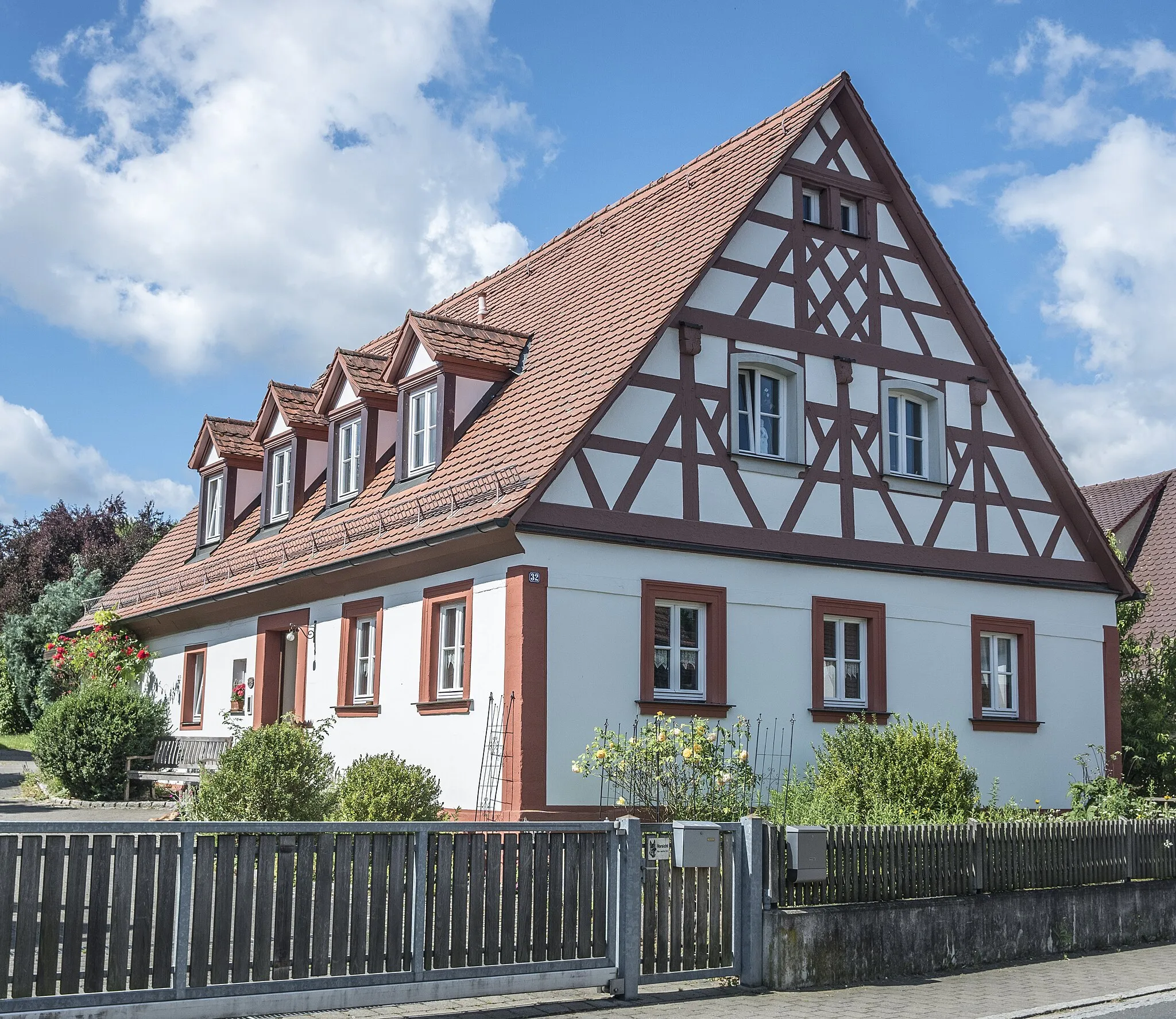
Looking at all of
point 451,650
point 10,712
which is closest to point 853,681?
point 451,650

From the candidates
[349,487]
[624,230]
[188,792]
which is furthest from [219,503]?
[624,230]

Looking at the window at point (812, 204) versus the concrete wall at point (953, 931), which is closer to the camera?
the concrete wall at point (953, 931)

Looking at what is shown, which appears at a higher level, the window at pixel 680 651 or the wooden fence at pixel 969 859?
the window at pixel 680 651

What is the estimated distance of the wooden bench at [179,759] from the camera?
69.0ft

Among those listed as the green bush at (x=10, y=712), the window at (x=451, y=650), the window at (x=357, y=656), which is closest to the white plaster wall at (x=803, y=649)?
the window at (x=451, y=650)

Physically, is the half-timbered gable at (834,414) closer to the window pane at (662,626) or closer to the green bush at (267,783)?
the window pane at (662,626)

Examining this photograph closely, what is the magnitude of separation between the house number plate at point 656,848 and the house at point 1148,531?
821 inches

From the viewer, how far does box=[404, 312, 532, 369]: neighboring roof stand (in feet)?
59.9

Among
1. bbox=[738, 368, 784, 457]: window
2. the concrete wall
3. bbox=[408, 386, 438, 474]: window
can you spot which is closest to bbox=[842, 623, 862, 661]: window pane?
bbox=[738, 368, 784, 457]: window

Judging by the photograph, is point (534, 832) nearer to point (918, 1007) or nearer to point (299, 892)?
point (299, 892)

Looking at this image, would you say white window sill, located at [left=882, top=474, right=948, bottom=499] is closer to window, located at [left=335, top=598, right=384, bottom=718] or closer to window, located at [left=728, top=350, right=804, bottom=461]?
window, located at [left=728, top=350, right=804, bottom=461]

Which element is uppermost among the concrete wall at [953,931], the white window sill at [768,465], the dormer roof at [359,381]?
the dormer roof at [359,381]

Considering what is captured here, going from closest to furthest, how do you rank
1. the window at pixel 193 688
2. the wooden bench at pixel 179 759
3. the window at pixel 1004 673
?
1. the window at pixel 1004 673
2. the wooden bench at pixel 179 759
3. the window at pixel 193 688

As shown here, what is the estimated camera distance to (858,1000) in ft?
33.2
